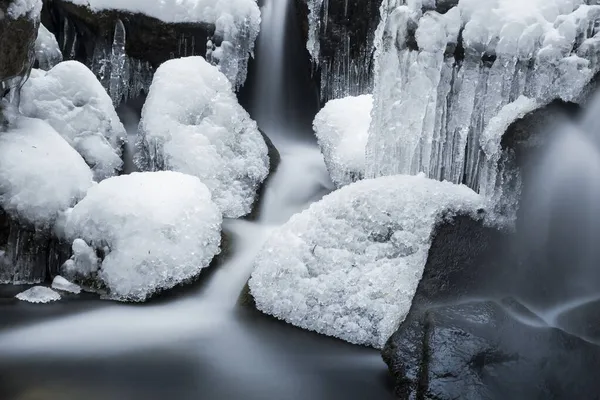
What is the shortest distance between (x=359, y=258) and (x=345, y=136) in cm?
264

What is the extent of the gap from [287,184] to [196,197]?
1.93m

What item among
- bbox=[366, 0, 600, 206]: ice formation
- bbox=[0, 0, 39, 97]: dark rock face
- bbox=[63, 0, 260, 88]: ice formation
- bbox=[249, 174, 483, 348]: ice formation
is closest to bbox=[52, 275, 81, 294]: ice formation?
bbox=[249, 174, 483, 348]: ice formation

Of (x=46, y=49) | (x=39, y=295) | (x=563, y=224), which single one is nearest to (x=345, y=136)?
(x=563, y=224)

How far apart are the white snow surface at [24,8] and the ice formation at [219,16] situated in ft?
10.1

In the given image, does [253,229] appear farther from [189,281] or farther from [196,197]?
[189,281]

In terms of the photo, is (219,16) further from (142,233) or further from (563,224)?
(563,224)

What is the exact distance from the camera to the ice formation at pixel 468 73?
4516 mm

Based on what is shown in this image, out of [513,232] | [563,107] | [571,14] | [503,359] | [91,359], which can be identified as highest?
[571,14]

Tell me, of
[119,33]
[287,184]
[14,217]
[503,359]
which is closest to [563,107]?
[503,359]

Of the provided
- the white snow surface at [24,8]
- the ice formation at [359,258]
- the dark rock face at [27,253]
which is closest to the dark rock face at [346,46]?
the ice formation at [359,258]

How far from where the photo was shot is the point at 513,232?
4750 mm

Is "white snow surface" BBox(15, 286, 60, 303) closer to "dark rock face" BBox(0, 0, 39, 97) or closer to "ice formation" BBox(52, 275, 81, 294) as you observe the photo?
"ice formation" BBox(52, 275, 81, 294)

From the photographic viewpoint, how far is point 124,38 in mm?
8680

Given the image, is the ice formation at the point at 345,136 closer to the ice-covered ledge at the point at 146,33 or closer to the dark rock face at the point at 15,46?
the ice-covered ledge at the point at 146,33
